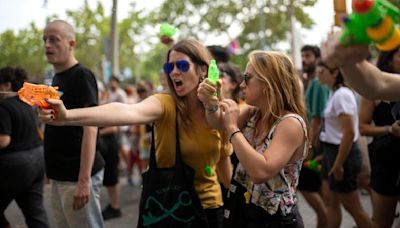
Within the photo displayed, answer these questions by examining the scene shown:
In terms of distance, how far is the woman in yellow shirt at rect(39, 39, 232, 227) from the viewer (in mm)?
2463

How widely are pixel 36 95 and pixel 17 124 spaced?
214cm

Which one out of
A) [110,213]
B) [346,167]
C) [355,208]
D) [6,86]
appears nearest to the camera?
[355,208]

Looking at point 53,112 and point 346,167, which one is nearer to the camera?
point 53,112

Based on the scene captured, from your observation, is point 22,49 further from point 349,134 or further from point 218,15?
A: point 349,134

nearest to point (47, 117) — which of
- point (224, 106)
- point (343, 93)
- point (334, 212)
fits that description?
point (224, 106)

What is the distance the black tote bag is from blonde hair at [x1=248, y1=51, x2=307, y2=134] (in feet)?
1.75

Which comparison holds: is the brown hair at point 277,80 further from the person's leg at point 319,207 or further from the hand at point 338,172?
the person's leg at point 319,207

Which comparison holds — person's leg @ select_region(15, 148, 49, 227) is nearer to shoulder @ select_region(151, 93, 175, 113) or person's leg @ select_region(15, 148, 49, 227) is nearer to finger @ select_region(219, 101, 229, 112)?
shoulder @ select_region(151, 93, 175, 113)

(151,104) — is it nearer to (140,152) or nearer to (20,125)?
(20,125)

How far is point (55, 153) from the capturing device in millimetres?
3328

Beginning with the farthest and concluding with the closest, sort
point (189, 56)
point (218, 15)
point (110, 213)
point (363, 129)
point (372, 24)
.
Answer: point (218, 15)
point (110, 213)
point (363, 129)
point (189, 56)
point (372, 24)

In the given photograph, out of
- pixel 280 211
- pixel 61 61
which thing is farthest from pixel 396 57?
pixel 61 61

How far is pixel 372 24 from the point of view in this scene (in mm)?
1352

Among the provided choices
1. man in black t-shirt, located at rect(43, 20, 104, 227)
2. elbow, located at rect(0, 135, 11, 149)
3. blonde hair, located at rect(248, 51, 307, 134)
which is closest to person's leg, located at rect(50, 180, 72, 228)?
man in black t-shirt, located at rect(43, 20, 104, 227)
